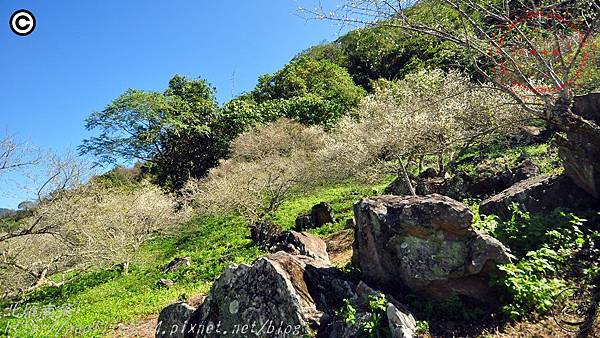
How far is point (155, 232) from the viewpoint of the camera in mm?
27031

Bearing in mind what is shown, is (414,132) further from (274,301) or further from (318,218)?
(274,301)

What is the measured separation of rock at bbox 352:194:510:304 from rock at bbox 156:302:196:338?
2.84 m

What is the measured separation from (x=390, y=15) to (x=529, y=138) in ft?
60.6

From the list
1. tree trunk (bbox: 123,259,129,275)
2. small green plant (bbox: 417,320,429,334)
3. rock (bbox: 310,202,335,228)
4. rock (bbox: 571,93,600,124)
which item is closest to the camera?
small green plant (bbox: 417,320,429,334)

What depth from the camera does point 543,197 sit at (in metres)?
7.41

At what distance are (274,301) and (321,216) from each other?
1345cm

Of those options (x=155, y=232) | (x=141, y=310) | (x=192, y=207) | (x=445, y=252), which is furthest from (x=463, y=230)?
(x=192, y=207)

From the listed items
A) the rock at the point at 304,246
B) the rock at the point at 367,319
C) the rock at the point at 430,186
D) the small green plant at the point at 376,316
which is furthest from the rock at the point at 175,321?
the rock at the point at 430,186

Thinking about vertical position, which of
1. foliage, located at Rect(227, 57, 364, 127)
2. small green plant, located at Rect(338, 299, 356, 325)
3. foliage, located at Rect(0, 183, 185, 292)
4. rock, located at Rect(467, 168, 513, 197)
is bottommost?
rock, located at Rect(467, 168, 513, 197)

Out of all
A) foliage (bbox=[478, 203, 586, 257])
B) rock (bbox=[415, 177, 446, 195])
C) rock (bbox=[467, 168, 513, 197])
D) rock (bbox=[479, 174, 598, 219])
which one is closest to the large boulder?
foliage (bbox=[478, 203, 586, 257])

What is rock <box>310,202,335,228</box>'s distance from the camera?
60.7 ft

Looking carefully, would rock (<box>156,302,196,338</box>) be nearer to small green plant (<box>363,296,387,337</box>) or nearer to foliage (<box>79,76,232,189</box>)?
small green plant (<box>363,296,387,337</box>)

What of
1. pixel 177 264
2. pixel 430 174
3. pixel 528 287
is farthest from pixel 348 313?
pixel 430 174

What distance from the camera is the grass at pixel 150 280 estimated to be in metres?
9.94
